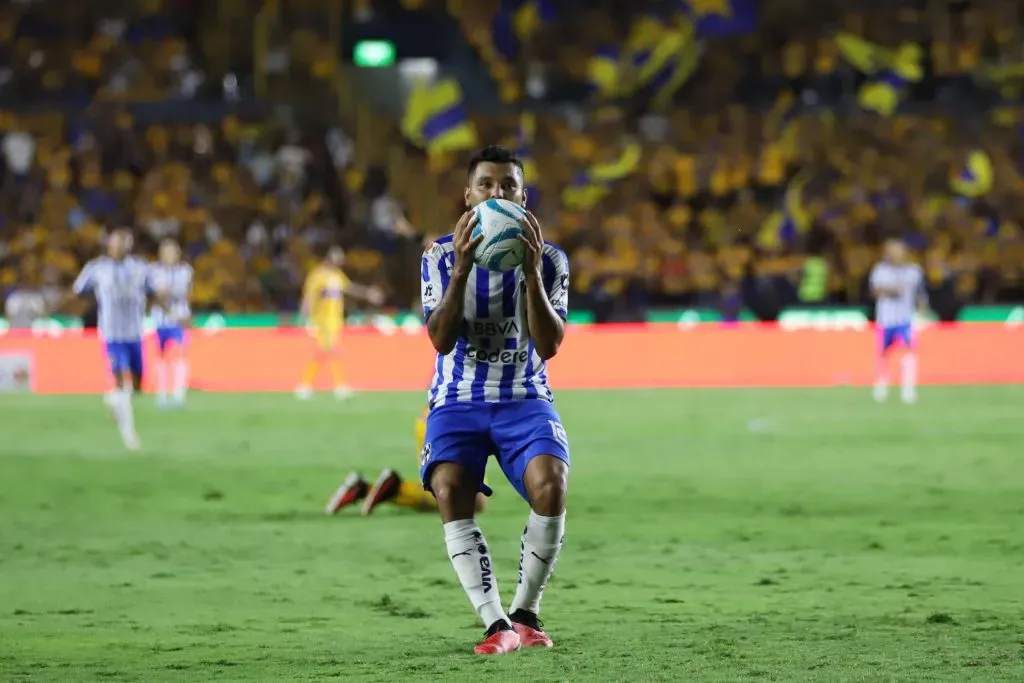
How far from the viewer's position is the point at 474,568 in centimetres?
644

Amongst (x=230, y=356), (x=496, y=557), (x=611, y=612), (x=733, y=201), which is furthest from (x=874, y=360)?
(x=611, y=612)

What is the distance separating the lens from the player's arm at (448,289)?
605cm

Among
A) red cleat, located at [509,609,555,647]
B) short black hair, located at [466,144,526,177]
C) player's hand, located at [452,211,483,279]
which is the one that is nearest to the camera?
player's hand, located at [452,211,483,279]

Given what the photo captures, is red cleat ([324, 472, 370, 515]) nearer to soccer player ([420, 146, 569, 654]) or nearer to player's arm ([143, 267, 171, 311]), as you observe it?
soccer player ([420, 146, 569, 654])

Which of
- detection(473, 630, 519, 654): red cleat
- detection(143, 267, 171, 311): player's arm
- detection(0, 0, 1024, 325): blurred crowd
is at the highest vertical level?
detection(0, 0, 1024, 325): blurred crowd

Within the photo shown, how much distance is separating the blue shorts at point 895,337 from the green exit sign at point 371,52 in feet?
43.0

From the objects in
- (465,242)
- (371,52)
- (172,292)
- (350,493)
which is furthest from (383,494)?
(371,52)

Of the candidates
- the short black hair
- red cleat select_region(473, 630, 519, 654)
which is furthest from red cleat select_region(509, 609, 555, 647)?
the short black hair

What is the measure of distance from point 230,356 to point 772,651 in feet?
71.9

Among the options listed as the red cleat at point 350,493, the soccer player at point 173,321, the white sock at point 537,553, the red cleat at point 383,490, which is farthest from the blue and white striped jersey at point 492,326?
the soccer player at point 173,321

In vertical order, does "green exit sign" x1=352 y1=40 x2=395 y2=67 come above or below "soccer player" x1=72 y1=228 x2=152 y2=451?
above

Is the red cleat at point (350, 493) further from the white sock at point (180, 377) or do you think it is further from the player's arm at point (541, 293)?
the white sock at point (180, 377)

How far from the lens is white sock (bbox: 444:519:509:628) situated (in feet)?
21.1

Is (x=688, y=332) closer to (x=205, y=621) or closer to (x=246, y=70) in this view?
(x=246, y=70)
